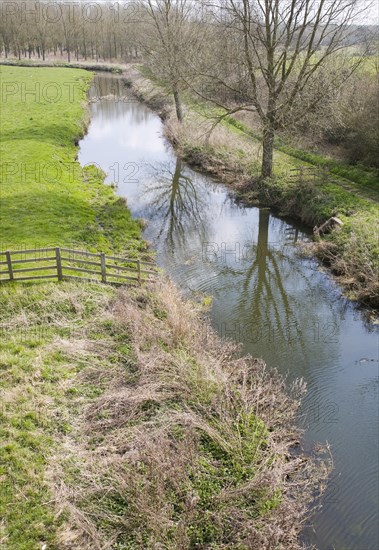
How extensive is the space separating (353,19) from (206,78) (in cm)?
820

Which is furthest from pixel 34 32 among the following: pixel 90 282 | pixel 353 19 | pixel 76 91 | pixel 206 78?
pixel 90 282

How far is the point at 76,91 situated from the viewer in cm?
5159

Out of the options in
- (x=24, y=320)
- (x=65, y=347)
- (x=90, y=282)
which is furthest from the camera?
(x=90, y=282)

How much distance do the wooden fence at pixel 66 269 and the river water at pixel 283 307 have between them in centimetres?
217

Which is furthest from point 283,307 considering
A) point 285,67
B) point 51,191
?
point 285,67

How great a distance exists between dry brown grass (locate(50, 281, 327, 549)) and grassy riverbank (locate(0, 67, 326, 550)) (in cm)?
3

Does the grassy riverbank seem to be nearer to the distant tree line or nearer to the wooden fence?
the wooden fence

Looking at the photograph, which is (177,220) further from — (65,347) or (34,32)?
(34,32)

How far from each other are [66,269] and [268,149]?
14846 millimetres

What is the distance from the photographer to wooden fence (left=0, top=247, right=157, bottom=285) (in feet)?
46.8

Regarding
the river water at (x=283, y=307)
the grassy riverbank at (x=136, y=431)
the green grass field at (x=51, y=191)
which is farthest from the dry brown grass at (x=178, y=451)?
the green grass field at (x=51, y=191)

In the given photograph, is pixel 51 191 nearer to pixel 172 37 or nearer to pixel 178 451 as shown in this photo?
pixel 178 451

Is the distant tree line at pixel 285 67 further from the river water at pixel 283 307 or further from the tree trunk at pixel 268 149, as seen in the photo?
the river water at pixel 283 307

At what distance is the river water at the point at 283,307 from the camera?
920 centimetres
